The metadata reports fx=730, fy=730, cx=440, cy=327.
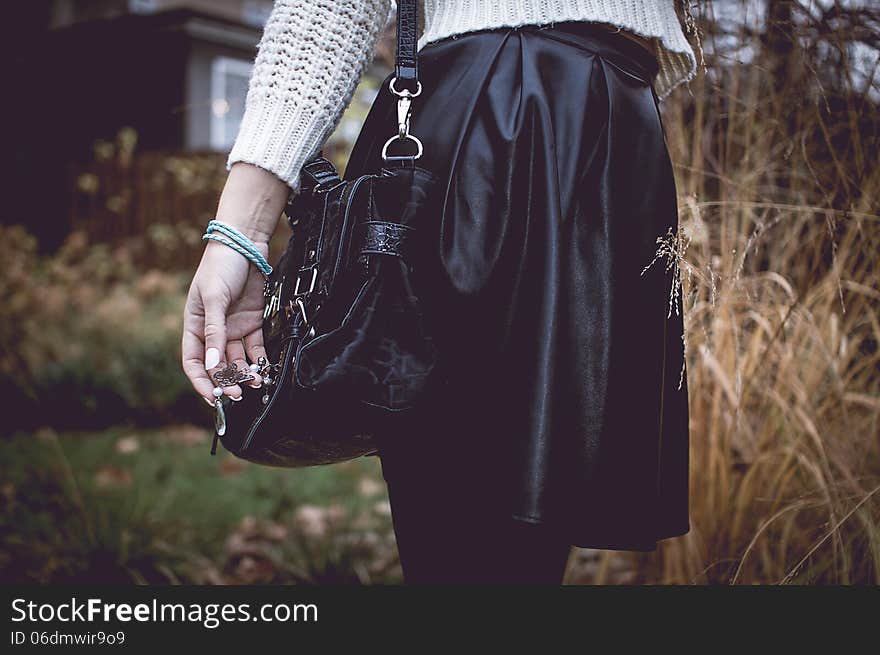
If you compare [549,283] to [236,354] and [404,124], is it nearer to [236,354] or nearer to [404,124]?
[404,124]

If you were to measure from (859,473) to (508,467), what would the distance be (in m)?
1.07

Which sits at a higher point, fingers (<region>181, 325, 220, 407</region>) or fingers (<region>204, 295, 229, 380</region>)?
fingers (<region>204, 295, 229, 380</region>)

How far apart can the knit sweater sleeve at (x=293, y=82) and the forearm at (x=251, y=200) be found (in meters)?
0.02

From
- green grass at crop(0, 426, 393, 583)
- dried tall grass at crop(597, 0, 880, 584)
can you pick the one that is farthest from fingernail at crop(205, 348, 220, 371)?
green grass at crop(0, 426, 393, 583)

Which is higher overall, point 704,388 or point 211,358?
point 211,358

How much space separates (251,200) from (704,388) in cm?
127

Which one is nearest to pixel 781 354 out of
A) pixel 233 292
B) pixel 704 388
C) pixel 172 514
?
pixel 704 388

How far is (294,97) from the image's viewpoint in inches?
35.9

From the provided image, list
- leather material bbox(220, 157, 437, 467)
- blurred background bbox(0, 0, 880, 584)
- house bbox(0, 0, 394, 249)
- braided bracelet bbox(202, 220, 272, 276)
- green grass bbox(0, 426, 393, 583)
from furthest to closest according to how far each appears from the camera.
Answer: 1. house bbox(0, 0, 394, 249)
2. green grass bbox(0, 426, 393, 583)
3. blurred background bbox(0, 0, 880, 584)
4. braided bracelet bbox(202, 220, 272, 276)
5. leather material bbox(220, 157, 437, 467)

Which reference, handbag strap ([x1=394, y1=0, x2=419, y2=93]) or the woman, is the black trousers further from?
handbag strap ([x1=394, y1=0, x2=419, y2=93])

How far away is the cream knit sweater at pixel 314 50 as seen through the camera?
0.90m

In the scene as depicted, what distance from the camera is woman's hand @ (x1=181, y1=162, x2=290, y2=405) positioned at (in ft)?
2.91

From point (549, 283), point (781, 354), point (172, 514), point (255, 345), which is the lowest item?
point (172, 514)

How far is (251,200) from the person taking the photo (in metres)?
0.93
